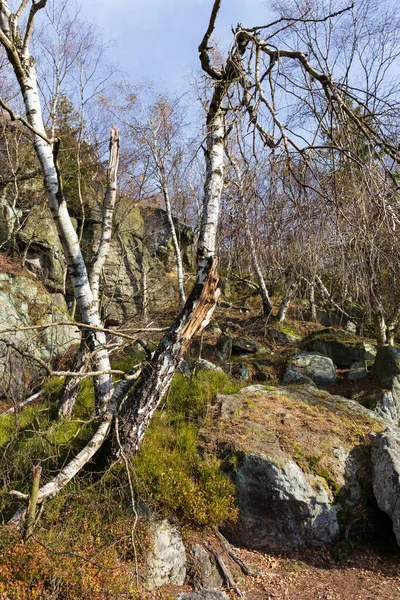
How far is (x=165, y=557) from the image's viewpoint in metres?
4.20

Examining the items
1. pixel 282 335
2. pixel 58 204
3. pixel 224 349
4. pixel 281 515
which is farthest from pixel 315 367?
pixel 58 204

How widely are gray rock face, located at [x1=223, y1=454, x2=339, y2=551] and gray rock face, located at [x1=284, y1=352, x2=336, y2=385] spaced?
3662mm

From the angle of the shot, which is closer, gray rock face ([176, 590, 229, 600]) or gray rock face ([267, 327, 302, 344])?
gray rock face ([176, 590, 229, 600])

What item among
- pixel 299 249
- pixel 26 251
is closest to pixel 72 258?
pixel 299 249

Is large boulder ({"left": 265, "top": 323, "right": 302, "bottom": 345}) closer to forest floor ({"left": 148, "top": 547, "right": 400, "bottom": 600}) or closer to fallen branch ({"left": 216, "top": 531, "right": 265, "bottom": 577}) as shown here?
forest floor ({"left": 148, "top": 547, "right": 400, "bottom": 600})

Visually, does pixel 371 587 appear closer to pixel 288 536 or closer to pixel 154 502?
pixel 288 536

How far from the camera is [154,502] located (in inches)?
177

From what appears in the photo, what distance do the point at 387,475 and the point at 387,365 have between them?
3335mm

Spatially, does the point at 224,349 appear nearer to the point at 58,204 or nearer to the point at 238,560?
the point at 238,560

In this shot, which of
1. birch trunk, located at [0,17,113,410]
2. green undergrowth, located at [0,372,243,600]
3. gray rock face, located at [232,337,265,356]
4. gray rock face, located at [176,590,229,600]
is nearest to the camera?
green undergrowth, located at [0,372,243,600]

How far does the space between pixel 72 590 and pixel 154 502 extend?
120cm

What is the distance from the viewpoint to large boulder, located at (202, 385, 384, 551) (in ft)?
15.8

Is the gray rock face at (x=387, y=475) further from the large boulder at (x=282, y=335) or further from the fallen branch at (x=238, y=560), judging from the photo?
the large boulder at (x=282, y=335)

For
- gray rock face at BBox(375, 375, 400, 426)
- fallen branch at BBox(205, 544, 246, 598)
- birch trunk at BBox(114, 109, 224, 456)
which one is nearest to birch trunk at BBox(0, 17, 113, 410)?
birch trunk at BBox(114, 109, 224, 456)
